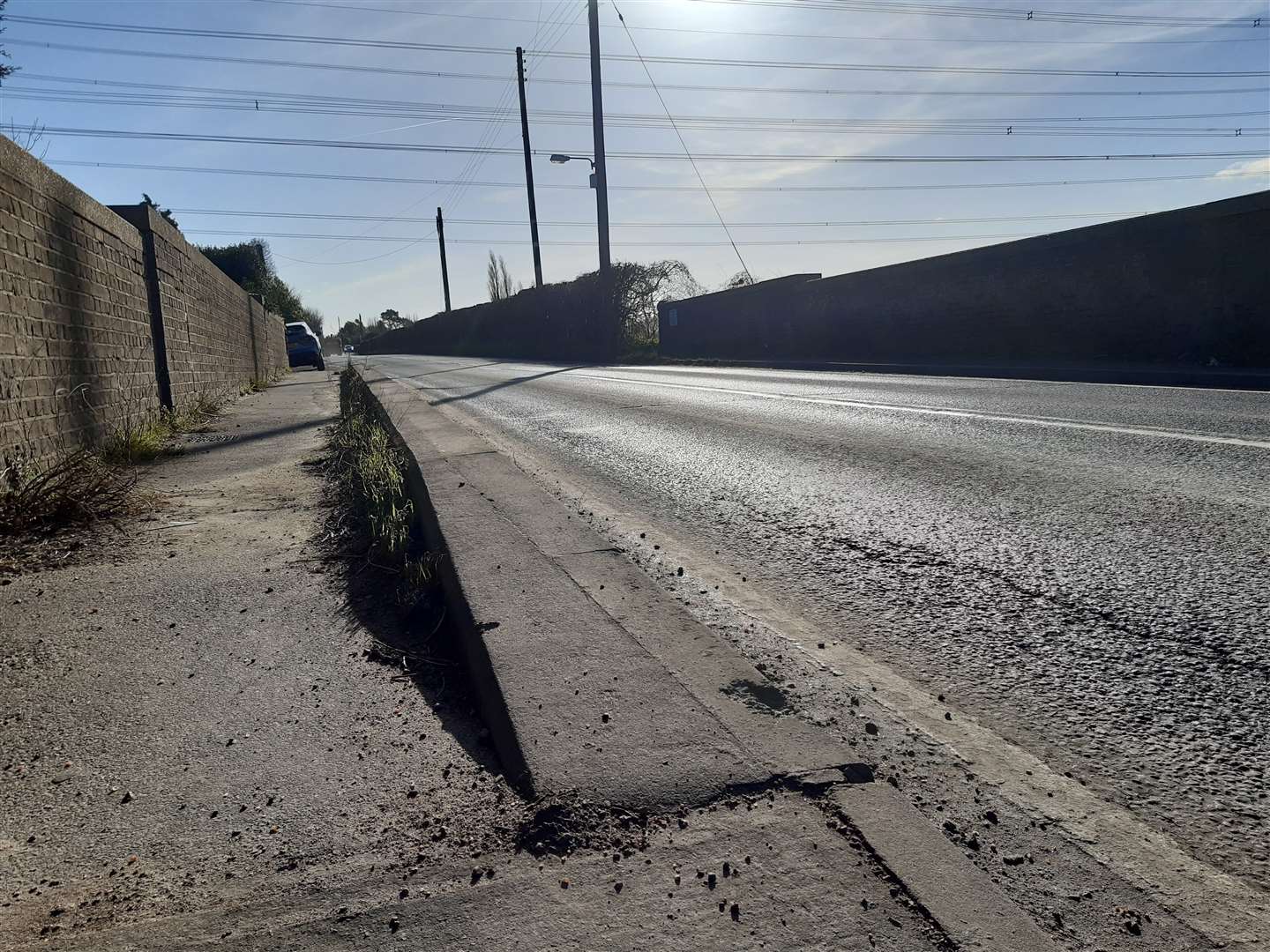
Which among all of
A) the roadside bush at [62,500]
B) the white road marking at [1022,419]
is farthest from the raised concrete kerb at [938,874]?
the white road marking at [1022,419]

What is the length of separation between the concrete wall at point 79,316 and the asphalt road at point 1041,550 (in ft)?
10.7

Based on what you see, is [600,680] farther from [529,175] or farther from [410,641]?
[529,175]

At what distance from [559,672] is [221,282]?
16551 millimetres

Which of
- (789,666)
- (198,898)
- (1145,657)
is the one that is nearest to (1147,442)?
(1145,657)

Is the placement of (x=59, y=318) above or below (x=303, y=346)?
below

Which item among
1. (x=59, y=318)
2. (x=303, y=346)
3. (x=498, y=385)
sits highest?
(x=303, y=346)

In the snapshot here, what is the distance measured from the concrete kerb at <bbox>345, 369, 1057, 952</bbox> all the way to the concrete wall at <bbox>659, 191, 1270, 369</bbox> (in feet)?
38.8

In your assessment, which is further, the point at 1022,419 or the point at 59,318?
the point at 1022,419

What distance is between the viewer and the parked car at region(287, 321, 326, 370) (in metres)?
36.9

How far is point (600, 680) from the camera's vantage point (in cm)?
236

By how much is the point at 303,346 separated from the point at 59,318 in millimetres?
32710

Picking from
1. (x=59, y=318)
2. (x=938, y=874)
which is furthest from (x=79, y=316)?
(x=938, y=874)

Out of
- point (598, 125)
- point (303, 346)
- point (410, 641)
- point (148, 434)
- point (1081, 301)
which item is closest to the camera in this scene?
point (410, 641)

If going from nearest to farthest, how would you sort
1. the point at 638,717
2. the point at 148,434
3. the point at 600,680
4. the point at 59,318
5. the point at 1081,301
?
1. the point at 638,717
2. the point at 600,680
3. the point at 59,318
4. the point at 148,434
5. the point at 1081,301
